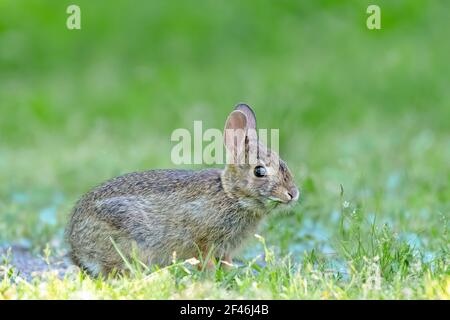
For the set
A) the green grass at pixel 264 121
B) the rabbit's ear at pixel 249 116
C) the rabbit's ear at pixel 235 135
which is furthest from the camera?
the rabbit's ear at pixel 249 116

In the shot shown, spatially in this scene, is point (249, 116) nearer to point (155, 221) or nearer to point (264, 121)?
point (155, 221)

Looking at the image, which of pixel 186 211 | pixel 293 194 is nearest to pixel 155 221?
pixel 186 211

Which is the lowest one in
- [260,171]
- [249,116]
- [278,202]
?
[278,202]

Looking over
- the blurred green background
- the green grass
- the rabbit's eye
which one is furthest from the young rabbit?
the blurred green background

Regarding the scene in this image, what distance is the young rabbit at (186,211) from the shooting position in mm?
6215

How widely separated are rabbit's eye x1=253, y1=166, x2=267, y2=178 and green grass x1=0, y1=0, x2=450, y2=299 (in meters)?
0.50

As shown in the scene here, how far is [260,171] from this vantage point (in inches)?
246

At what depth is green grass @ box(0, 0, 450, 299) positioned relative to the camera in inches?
222

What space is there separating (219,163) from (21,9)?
859cm

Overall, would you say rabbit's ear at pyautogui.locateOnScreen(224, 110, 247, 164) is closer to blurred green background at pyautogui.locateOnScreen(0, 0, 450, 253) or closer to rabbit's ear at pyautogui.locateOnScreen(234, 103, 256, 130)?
rabbit's ear at pyautogui.locateOnScreen(234, 103, 256, 130)

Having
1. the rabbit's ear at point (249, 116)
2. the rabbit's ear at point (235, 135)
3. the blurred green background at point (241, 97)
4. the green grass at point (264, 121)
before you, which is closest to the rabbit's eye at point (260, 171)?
the rabbit's ear at point (235, 135)

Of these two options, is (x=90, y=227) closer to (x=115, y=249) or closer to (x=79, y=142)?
(x=115, y=249)

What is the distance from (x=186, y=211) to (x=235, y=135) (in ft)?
→ 1.90

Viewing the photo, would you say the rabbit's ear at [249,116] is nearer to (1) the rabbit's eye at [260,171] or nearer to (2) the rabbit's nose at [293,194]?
(1) the rabbit's eye at [260,171]
